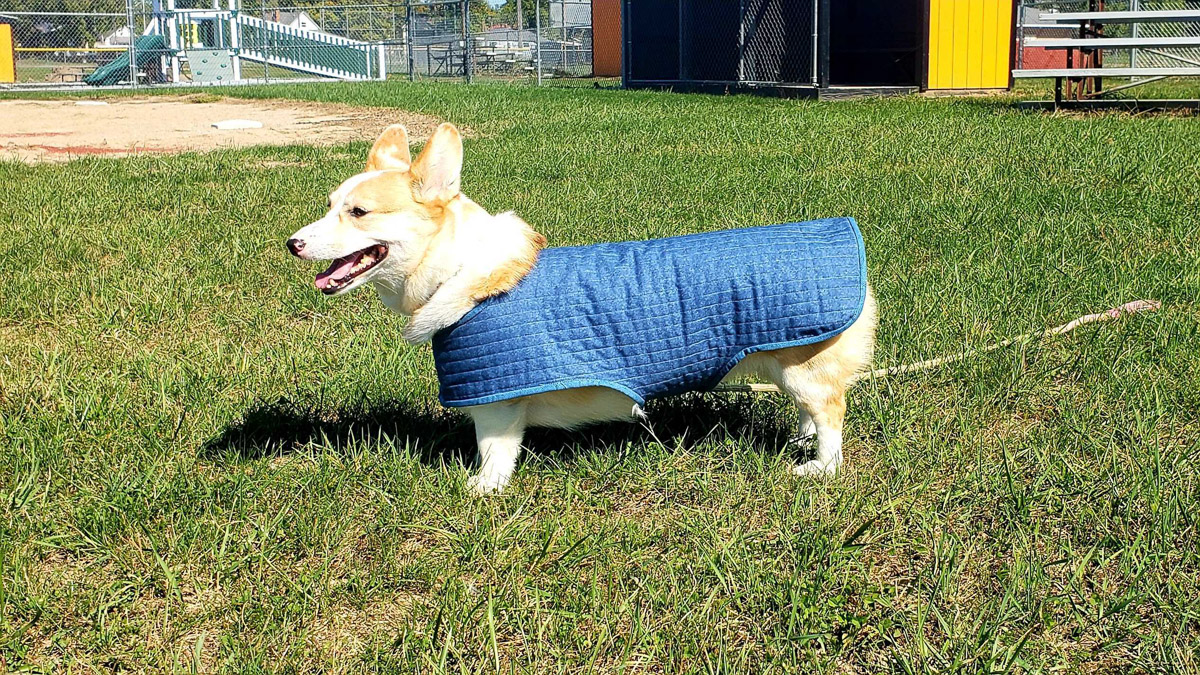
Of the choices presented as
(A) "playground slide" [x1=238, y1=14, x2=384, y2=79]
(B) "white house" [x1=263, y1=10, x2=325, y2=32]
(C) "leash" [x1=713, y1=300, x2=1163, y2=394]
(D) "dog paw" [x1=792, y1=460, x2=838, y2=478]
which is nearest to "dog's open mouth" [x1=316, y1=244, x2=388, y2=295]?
(C) "leash" [x1=713, y1=300, x2=1163, y2=394]

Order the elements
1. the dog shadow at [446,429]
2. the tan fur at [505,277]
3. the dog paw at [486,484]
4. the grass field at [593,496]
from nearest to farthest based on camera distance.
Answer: the grass field at [593,496], the tan fur at [505,277], the dog paw at [486,484], the dog shadow at [446,429]

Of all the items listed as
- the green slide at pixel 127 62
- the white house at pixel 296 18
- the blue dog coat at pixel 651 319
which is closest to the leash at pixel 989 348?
the blue dog coat at pixel 651 319

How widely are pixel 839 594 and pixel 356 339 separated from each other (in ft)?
7.73

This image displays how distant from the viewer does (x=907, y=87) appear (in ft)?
56.4

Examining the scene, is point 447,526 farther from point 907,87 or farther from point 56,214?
point 907,87

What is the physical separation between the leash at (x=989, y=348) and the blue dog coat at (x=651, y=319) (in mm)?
533

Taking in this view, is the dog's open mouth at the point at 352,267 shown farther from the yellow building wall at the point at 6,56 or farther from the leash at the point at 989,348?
the yellow building wall at the point at 6,56

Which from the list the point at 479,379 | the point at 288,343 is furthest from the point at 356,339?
the point at 479,379

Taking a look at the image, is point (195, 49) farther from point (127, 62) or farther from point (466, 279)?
point (466, 279)

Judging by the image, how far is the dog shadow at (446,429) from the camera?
316cm

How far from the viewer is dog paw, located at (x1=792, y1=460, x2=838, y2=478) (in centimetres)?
290

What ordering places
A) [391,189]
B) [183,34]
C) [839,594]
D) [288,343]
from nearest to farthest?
1. [839,594]
2. [391,189]
3. [288,343]
4. [183,34]

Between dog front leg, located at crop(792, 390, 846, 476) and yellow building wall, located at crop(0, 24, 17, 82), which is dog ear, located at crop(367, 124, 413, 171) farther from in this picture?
yellow building wall, located at crop(0, 24, 17, 82)

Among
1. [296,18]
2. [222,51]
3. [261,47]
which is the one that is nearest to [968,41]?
[222,51]
